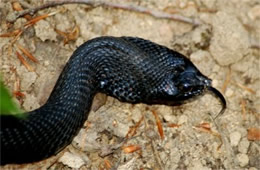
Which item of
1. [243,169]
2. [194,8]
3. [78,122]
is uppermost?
[194,8]

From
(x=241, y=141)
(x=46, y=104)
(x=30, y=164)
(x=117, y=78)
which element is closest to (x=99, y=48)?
(x=117, y=78)

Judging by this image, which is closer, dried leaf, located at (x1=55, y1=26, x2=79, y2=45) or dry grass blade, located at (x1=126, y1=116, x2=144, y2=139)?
dry grass blade, located at (x1=126, y1=116, x2=144, y2=139)

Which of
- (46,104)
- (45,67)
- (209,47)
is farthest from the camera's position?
(209,47)

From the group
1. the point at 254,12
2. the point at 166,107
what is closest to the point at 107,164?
the point at 166,107

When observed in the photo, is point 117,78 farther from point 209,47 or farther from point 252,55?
point 252,55

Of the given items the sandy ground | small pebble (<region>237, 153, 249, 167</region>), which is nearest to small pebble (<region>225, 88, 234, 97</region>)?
the sandy ground

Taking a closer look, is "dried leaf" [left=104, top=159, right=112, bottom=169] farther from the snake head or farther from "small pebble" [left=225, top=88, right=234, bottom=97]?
"small pebble" [left=225, top=88, right=234, bottom=97]
